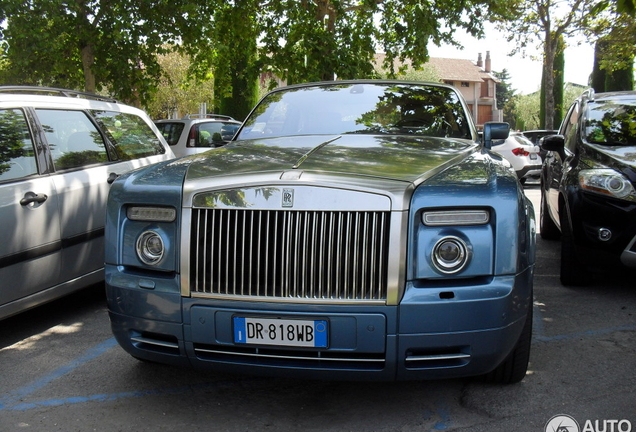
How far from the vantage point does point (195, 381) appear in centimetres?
388

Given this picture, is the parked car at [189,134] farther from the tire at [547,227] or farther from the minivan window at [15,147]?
the minivan window at [15,147]

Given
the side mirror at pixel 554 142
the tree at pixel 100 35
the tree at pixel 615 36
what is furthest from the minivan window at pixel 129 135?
the tree at pixel 615 36

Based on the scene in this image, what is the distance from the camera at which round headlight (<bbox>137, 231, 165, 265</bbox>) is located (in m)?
3.24

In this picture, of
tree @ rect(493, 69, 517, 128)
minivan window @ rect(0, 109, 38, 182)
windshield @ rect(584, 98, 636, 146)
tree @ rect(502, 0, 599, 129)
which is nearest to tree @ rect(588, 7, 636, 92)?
tree @ rect(502, 0, 599, 129)

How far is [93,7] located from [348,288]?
1454 centimetres

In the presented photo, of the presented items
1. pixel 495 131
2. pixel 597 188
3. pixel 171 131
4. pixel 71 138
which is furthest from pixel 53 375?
pixel 171 131

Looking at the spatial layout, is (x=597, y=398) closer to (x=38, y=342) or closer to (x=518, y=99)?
(x=38, y=342)

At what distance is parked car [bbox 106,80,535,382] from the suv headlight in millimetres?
2298

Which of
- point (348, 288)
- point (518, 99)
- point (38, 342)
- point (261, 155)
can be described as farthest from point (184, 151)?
point (518, 99)

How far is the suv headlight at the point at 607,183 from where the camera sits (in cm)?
527

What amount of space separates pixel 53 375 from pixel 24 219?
1.08 metres

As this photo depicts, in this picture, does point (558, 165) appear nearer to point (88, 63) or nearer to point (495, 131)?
point (495, 131)

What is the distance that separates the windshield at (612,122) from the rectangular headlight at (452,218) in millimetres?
3529

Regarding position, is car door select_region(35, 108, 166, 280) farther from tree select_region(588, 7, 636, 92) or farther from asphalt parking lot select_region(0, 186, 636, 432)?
tree select_region(588, 7, 636, 92)
